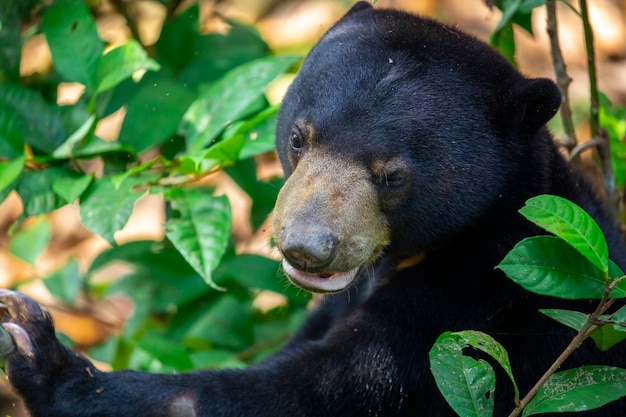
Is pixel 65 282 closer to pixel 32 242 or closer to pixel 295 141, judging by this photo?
pixel 32 242

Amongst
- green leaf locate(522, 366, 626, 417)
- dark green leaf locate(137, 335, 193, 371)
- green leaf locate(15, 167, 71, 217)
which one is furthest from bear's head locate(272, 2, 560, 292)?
dark green leaf locate(137, 335, 193, 371)

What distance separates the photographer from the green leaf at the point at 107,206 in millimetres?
4227

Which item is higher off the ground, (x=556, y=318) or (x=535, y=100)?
(x=535, y=100)

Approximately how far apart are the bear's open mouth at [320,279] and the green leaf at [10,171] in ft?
4.64

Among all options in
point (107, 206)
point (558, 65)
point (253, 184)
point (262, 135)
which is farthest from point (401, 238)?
point (253, 184)

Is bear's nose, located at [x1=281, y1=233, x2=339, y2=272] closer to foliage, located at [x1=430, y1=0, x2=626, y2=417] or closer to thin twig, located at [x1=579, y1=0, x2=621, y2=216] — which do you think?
foliage, located at [x1=430, y1=0, x2=626, y2=417]

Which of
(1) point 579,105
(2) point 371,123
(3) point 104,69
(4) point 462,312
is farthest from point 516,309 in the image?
(1) point 579,105

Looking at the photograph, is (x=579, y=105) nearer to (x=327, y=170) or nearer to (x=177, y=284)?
(x=177, y=284)

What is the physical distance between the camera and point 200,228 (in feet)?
14.3

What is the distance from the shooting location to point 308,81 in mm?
4184

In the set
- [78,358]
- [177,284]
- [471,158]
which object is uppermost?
[471,158]

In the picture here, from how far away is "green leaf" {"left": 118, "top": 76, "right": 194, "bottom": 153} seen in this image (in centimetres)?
491

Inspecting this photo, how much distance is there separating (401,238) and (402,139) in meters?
0.48

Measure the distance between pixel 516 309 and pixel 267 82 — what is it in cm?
169
